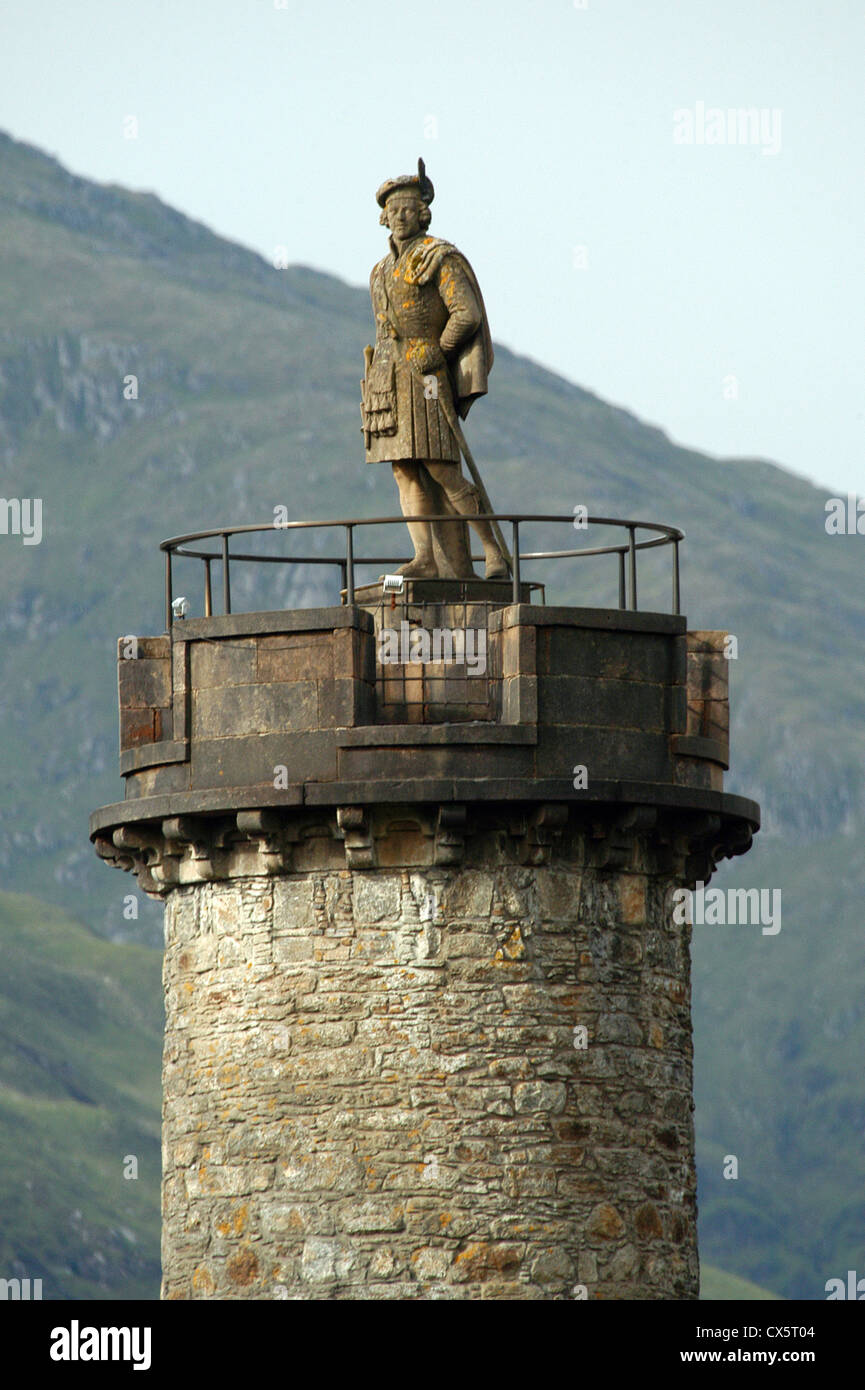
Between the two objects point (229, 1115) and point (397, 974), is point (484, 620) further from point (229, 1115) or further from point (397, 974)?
point (229, 1115)

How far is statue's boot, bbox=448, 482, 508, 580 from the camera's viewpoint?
2723 cm

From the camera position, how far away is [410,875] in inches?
995

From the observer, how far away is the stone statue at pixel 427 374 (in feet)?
89.1

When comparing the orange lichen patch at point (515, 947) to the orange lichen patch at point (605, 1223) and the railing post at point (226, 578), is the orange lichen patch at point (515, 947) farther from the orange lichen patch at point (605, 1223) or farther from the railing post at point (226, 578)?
the railing post at point (226, 578)

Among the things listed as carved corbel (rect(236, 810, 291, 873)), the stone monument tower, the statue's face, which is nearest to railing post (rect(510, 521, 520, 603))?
the stone monument tower

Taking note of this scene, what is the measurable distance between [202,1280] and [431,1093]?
8.73 ft

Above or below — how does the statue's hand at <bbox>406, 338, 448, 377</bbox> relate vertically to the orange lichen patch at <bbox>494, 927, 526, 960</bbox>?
above

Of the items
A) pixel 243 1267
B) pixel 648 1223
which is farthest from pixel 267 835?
pixel 648 1223

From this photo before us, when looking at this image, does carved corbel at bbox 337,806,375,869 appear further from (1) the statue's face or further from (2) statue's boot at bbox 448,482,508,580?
(1) the statue's face

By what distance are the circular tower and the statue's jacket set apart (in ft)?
5.46

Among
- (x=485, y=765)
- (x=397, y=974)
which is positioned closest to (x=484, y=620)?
(x=485, y=765)

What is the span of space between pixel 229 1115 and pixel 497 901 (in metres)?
2.91

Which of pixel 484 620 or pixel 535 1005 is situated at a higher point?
pixel 484 620

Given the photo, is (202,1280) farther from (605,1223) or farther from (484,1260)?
(605,1223)
